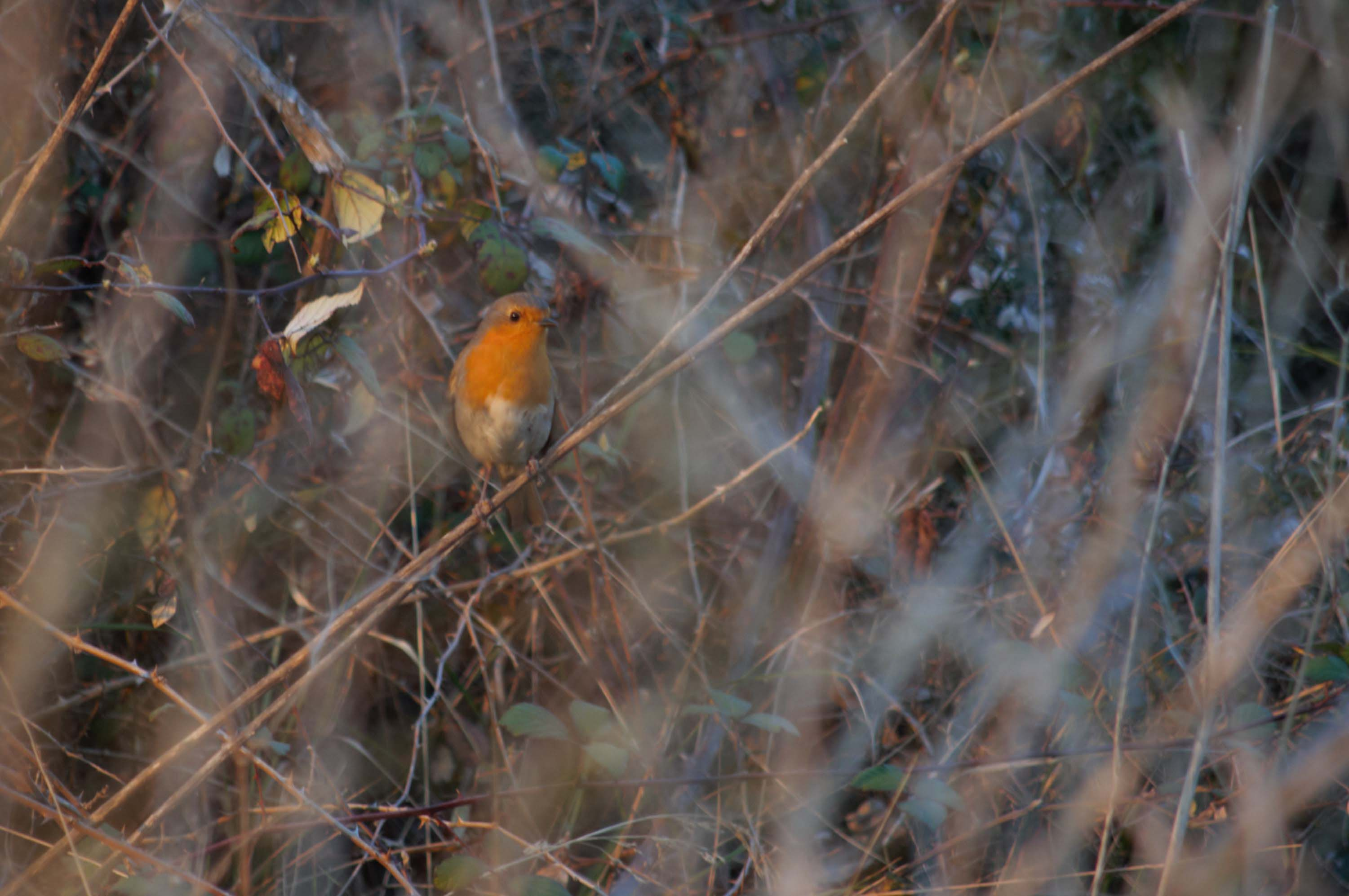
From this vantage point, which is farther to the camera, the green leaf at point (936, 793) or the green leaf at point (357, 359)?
the green leaf at point (936, 793)

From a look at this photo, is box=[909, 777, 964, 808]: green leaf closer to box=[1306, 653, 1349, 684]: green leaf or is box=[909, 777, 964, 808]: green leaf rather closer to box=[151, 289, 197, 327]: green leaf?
box=[1306, 653, 1349, 684]: green leaf

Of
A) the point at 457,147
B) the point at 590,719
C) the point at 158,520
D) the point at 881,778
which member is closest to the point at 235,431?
the point at 158,520

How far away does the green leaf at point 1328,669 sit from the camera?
2.36 meters

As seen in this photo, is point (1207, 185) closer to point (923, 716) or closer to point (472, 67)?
point (923, 716)

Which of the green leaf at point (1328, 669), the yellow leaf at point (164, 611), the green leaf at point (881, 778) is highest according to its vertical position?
the yellow leaf at point (164, 611)

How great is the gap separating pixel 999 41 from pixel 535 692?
116 inches

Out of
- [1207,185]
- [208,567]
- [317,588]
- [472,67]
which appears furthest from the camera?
[472,67]

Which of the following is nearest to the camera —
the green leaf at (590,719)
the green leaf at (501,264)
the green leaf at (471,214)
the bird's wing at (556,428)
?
the green leaf at (590,719)

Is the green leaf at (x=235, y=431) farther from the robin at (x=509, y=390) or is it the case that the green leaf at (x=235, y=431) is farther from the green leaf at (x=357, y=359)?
the green leaf at (x=357, y=359)

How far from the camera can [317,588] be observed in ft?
11.4

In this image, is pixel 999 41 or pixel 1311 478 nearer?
pixel 1311 478

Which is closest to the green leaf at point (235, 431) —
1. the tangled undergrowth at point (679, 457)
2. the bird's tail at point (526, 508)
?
the tangled undergrowth at point (679, 457)

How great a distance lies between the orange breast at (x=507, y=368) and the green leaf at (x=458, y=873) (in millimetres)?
1495

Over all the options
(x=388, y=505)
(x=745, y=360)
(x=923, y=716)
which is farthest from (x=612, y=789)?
(x=745, y=360)
